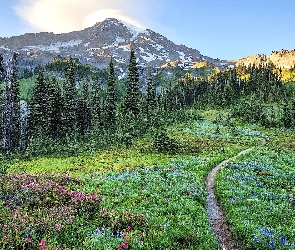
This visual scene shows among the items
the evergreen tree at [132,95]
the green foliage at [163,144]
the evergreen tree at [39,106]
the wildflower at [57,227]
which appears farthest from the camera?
the evergreen tree at [132,95]

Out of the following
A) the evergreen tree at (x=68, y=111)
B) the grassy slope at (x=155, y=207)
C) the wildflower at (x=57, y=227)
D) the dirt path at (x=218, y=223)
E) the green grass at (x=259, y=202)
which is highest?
the evergreen tree at (x=68, y=111)

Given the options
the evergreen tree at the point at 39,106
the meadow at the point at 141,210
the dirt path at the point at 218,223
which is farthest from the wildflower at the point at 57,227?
the evergreen tree at the point at 39,106

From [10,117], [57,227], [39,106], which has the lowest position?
[57,227]

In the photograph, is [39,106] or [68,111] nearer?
[39,106]

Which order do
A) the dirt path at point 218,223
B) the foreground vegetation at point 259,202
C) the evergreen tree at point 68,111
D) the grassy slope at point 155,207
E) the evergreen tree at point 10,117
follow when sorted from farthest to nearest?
the evergreen tree at point 68,111 < the evergreen tree at point 10,117 < the dirt path at point 218,223 < the foreground vegetation at point 259,202 < the grassy slope at point 155,207

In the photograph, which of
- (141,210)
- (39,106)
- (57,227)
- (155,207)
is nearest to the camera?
(57,227)

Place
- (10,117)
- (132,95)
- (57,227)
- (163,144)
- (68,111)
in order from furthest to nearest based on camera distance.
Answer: (132,95) < (68,111) < (10,117) < (163,144) < (57,227)

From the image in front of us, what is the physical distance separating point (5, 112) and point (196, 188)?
50.5m

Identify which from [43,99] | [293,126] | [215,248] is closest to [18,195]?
[215,248]

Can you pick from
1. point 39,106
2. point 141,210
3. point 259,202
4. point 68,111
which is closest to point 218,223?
point 259,202

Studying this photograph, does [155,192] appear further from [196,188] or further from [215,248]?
A: [215,248]

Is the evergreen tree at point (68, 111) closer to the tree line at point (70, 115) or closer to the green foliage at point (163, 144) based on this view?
the tree line at point (70, 115)

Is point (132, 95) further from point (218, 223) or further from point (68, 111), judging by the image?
point (218, 223)

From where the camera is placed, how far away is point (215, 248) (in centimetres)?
1110
